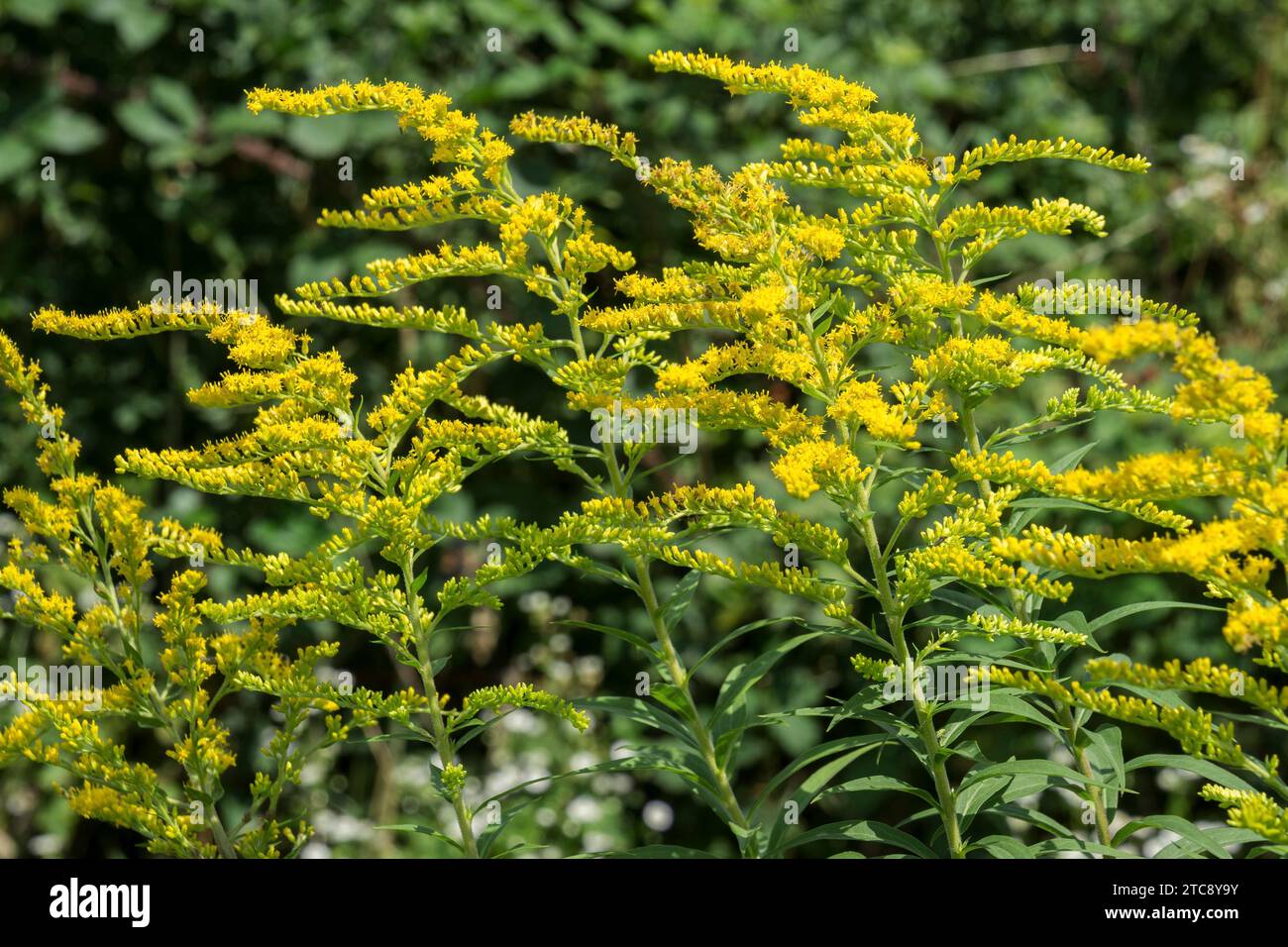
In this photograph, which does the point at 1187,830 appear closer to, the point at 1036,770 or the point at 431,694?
the point at 1036,770

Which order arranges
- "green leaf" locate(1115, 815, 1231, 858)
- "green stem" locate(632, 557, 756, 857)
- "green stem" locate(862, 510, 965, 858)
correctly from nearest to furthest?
"green leaf" locate(1115, 815, 1231, 858)
"green stem" locate(862, 510, 965, 858)
"green stem" locate(632, 557, 756, 857)

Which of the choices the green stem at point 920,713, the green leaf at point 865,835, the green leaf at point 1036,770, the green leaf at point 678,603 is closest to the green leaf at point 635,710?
the green leaf at point 678,603

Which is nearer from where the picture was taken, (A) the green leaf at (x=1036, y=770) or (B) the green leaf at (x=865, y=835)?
(A) the green leaf at (x=1036, y=770)

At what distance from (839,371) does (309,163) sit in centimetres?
341

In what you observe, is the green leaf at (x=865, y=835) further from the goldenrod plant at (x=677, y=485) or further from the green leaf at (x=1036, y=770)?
the green leaf at (x=1036, y=770)

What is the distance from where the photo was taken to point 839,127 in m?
2.23

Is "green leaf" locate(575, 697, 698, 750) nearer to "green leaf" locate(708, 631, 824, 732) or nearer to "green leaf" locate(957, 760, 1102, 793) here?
"green leaf" locate(708, 631, 824, 732)

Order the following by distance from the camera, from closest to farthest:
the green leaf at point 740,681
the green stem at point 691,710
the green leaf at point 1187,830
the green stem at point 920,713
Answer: the green leaf at point 1187,830 < the green stem at point 920,713 < the green leaf at point 740,681 < the green stem at point 691,710

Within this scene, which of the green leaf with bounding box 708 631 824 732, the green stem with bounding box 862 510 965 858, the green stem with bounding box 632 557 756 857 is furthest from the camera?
the green stem with bounding box 632 557 756 857

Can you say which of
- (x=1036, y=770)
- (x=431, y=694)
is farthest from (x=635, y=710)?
(x=1036, y=770)

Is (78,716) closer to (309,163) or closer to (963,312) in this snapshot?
(963,312)

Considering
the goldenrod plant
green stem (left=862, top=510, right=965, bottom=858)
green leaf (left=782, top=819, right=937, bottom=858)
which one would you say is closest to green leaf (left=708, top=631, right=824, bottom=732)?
the goldenrod plant

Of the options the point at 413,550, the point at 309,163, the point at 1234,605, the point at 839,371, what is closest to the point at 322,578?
the point at 413,550

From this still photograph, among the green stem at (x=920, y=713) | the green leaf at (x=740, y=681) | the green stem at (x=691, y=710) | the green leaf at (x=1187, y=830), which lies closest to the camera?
the green leaf at (x=1187, y=830)
